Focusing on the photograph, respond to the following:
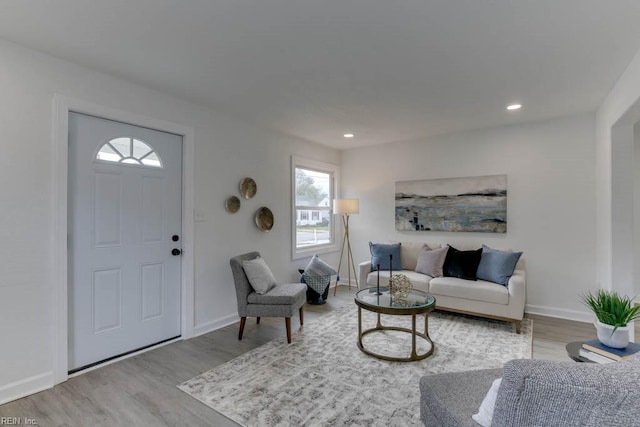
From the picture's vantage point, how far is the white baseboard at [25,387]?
2.14m

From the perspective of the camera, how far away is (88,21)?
193 centimetres

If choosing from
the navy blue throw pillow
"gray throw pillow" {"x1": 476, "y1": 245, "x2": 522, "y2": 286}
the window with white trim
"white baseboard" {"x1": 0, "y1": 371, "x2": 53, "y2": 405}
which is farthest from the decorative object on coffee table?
"white baseboard" {"x1": 0, "y1": 371, "x2": 53, "y2": 405}

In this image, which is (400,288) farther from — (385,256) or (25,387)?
(25,387)

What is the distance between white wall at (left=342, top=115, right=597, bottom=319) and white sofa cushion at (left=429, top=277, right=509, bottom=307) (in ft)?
3.01

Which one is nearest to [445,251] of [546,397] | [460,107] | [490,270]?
[490,270]

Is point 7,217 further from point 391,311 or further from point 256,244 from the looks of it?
point 391,311

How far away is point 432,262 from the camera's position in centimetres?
414

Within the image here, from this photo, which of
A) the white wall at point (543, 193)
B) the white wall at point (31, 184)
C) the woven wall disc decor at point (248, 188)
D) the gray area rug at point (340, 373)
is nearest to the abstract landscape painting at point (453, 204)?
the white wall at point (543, 193)

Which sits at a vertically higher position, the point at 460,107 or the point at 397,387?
the point at 460,107

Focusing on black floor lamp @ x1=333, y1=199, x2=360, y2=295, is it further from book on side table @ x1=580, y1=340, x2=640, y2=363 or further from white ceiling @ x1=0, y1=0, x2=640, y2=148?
book on side table @ x1=580, y1=340, x2=640, y2=363

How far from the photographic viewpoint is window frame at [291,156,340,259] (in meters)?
4.70

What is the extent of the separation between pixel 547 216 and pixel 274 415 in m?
3.93

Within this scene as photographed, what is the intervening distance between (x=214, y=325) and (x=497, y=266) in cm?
332

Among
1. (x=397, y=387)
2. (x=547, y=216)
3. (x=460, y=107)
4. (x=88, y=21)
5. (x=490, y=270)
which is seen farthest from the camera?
(x=547, y=216)
